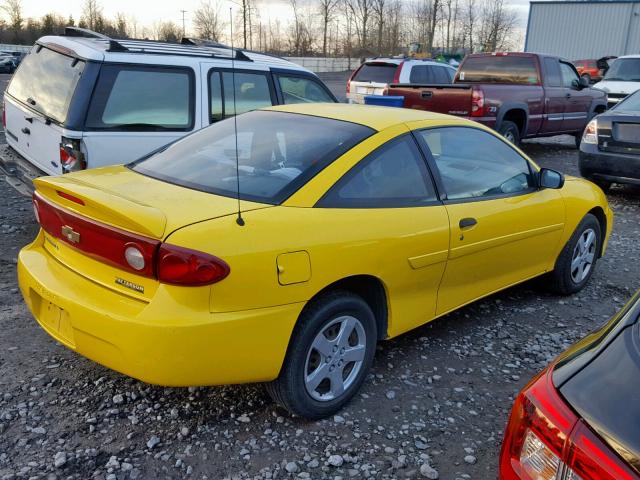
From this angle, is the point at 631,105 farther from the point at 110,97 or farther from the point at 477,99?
the point at 110,97

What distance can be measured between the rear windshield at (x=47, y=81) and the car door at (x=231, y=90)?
1131 mm

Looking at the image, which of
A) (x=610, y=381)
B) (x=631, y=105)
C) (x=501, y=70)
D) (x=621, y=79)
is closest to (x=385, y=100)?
(x=631, y=105)

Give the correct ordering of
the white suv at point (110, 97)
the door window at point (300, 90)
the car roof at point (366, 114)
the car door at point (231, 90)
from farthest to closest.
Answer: the door window at point (300, 90), the car door at point (231, 90), the white suv at point (110, 97), the car roof at point (366, 114)

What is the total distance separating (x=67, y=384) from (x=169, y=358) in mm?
1082

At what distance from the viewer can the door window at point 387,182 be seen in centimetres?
314

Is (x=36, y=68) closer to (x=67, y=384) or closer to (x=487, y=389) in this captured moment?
(x=67, y=384)

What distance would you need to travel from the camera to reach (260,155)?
3455 millimetres

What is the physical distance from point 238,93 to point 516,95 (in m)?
6.23

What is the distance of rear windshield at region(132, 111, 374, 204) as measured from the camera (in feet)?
10.3

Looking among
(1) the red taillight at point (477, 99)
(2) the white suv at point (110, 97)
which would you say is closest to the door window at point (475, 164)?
(2) the white suv at point (110, 97)

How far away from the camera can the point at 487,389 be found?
3.52m

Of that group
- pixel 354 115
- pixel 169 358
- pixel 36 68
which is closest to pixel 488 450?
pixel 169 358

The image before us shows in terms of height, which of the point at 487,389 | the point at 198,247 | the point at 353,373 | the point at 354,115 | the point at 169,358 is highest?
the point at 354,115

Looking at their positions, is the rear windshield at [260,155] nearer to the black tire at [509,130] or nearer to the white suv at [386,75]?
the black tire at [509,130]
